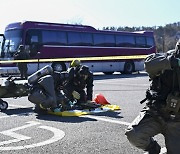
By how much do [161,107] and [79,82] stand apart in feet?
17.6

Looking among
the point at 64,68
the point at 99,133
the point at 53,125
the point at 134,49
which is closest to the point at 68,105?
the point at 53,125

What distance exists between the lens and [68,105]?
8805 mm

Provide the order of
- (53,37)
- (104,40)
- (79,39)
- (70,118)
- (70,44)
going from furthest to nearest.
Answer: (104,40) → (79,39) → (70,44) → (53,37) → (70,118)

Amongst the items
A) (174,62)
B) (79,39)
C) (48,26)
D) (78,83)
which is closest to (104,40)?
(79,39)

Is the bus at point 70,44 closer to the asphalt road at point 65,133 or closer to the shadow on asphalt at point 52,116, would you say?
the shadow on asphalt at point 52,116

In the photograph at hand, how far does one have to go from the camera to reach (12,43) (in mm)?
21000

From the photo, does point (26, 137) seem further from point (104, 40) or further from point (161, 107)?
point (104, 40)

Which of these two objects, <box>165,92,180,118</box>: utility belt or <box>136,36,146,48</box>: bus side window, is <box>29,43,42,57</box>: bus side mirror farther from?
<box>165,92,180,118</box>: utility belt

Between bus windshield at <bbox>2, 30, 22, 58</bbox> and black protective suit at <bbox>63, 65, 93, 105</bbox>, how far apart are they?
39.5 ft

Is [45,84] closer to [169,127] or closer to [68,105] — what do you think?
[68,105]

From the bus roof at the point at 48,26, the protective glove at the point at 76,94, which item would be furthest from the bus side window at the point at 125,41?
the protective glove at the point at 76,94

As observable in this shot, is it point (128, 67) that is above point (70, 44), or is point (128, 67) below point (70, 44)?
below

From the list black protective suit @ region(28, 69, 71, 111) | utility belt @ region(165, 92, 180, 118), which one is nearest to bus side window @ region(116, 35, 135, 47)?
black protective suit @ region(28, 69, 71, 111)

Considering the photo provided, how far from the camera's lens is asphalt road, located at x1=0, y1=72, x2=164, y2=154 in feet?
17.6
